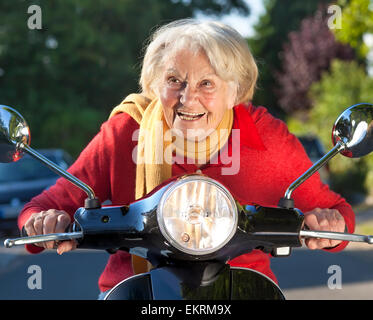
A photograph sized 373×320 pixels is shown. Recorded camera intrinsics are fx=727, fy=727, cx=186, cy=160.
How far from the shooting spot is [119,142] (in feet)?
8.08

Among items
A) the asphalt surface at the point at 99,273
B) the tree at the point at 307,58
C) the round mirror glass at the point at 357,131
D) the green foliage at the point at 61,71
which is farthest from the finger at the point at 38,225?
the tree at the point at 307,58

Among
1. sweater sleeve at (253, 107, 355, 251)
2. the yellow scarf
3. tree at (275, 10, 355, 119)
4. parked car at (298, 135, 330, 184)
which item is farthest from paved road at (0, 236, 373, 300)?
tree at (275, 10, 355, 119)

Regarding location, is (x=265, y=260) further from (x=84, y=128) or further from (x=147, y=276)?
(x=84, y=128)

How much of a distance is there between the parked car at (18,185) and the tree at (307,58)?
57.7 ft

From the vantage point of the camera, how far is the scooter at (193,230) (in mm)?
1670

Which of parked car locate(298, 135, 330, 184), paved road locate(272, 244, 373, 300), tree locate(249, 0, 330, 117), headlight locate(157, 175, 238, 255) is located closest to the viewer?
headlight locate(157, 175, 238, 255)

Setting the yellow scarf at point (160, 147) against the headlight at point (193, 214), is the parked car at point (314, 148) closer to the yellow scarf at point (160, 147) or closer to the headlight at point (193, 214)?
the yellow scarf at point (160, 147)

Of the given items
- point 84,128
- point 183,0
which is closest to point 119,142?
point 84,128

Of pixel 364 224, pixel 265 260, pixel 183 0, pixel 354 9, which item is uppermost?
pixel 183 0

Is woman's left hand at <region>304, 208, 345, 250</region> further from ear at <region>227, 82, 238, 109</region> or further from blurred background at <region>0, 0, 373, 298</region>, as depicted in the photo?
blurred background at <region>0, 0, 373, 298</region>

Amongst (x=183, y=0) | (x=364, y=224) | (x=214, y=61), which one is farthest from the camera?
(x=183, y=0)

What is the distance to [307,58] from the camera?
2778cm

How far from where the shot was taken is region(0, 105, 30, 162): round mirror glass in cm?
183
